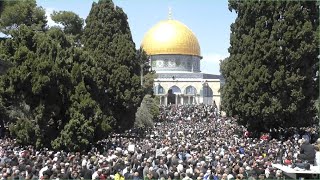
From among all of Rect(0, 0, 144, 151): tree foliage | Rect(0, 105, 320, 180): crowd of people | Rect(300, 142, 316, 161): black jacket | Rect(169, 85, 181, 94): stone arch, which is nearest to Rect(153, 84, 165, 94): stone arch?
Rect(169, 85, 181, 94): stone arch

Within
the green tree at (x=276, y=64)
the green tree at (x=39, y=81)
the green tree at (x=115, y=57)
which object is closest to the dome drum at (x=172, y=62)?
the green tree at (x=115, y=57)

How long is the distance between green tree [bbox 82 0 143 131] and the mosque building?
2302 inches

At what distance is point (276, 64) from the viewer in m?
32.0

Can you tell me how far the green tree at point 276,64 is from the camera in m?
31.4

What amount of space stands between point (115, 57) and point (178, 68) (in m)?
61.7

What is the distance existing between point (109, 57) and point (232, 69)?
292 inches

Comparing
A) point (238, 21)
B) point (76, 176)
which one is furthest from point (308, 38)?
point (76, 176)

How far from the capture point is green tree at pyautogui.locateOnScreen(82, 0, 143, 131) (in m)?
35.8

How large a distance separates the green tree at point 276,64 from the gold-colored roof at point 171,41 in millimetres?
63103

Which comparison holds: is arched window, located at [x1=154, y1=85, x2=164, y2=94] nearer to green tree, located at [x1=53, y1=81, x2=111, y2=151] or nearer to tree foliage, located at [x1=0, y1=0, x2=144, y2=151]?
tree foliage, located at [x1=0, y1=0, x2=144, y2=151]

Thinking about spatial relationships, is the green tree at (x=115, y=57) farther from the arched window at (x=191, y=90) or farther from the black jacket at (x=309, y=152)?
the arched window at (x=191, y=90)

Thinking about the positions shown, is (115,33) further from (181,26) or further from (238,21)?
(181,26)

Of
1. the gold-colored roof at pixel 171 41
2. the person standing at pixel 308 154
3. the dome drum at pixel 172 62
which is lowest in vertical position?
the person standing at pixel 308 154

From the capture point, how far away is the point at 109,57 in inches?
1421
